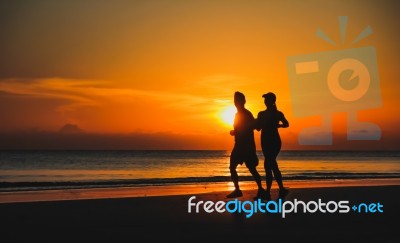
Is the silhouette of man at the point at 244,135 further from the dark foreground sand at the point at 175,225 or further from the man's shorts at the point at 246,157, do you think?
the dark foreground sand at the point at 175,225

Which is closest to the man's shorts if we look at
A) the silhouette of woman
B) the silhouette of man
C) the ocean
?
the silhouette of man

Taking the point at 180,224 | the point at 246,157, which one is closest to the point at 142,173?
the point at 246,157

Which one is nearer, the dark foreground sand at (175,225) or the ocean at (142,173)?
the dark foreground sand at (175,225)

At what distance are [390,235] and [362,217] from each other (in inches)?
61.1

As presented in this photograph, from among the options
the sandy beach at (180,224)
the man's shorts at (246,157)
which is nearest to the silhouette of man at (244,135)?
the man's shorts at (246,157)

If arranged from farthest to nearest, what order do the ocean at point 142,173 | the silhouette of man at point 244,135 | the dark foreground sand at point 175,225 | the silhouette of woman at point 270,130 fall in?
the ocean at point 142,173 → the silhouette of man at point 244,135 → the silhouette of woman at point 270,130 → the dark foreground sand at point 175,225

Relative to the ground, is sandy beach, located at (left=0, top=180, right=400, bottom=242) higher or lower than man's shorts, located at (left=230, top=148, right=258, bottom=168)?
lower

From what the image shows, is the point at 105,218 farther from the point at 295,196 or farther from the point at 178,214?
the point at 295,196

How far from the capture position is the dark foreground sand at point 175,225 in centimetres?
592

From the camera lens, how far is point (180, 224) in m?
6.95

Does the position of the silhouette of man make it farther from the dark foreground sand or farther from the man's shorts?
the dark foreground sand

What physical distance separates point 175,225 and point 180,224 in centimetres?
11

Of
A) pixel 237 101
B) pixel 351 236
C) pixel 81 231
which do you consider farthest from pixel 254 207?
pixel 81 231

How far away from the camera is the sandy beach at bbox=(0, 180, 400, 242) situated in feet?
19.6
